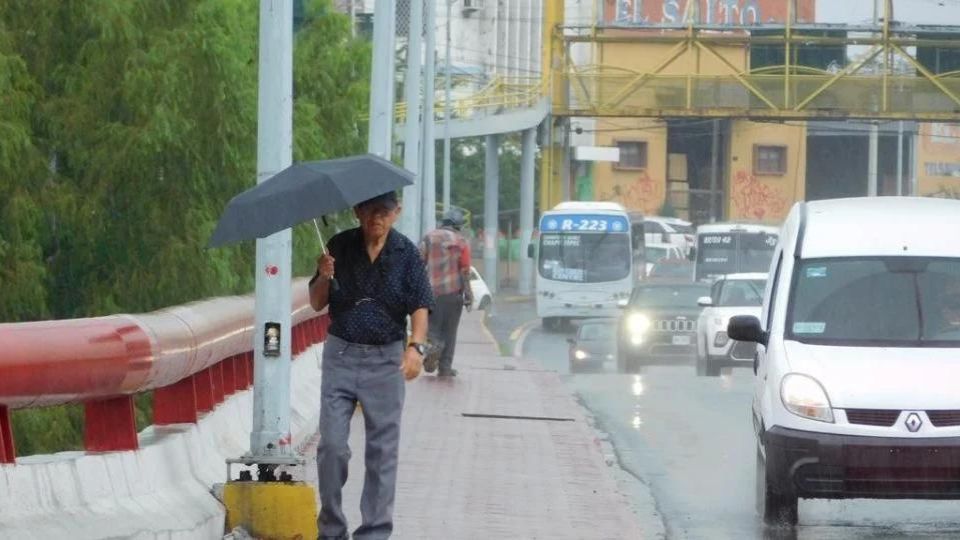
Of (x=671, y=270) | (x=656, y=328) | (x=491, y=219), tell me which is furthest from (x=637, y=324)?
(x=491, y=219)

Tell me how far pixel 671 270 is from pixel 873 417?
4782cm

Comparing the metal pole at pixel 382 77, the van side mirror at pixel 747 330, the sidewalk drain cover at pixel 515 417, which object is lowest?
the sidewalk drain cover at pixel 515 417

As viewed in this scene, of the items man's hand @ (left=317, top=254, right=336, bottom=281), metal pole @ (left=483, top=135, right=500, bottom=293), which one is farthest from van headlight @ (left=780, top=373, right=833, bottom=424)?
metal pole @ (left=483, top=135, right=500, bottom=293)

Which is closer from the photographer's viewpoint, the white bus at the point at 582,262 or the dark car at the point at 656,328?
the dark car at the point at 656,328

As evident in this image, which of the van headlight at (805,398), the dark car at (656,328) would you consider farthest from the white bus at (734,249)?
the van headlight at (805,398)

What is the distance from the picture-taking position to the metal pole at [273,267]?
909 cm

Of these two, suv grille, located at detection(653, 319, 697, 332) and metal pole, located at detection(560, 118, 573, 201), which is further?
metal pole, located at detection(560, 118, 573, 201)

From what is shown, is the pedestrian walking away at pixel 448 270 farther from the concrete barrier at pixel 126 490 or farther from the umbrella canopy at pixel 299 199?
the umbrella canopy at pixel 299 199

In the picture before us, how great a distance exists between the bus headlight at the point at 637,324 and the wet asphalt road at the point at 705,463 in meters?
6.86

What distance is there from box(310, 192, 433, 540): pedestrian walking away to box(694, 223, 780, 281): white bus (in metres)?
42.4

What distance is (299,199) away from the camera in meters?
8.01

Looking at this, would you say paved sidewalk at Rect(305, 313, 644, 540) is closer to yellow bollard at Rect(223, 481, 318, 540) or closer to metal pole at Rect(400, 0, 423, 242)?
yellow bollard at Rect(223, 481, 318, 540)

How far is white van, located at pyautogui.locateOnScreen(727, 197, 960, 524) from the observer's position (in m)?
9.83

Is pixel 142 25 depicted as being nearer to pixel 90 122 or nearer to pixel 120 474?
pixel 90 122
